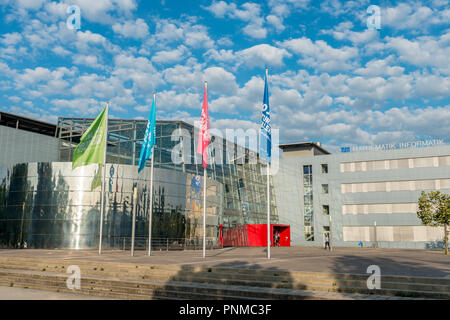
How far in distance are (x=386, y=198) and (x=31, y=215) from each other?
51735 mm

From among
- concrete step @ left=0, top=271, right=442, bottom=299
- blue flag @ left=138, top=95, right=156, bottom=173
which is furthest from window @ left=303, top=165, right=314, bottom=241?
concrete step @ left=0, top=271, right=442, bottom=299

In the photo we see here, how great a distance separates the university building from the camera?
3609 cm

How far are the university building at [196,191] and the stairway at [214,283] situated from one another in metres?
17.0

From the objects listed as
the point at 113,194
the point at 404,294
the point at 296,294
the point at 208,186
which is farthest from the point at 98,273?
the point at 208,186

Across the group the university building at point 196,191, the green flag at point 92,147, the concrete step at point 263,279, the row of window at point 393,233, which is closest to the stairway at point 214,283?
the concrete step at point 263,279

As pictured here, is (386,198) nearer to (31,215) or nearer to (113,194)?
(113,194)

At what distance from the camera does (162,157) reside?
149 ft

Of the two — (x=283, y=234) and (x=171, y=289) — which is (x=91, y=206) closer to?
(x=171, y=289)

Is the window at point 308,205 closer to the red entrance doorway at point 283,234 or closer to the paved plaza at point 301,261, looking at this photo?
the red entrance doorway at point 283,234

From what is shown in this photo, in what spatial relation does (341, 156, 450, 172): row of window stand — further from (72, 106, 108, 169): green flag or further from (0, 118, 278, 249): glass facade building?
(72, 106, 108, 169): green flag

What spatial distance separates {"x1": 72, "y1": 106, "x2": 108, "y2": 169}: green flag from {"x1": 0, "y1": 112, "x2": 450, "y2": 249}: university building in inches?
337

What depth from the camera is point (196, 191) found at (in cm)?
4138

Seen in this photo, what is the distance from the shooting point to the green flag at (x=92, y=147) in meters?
27.4
